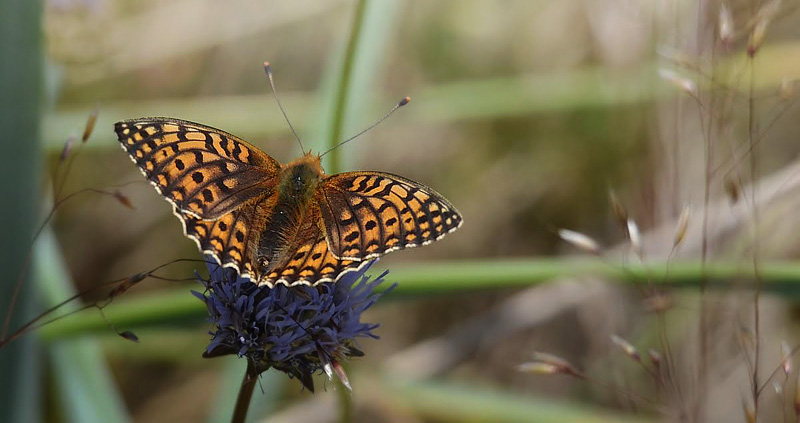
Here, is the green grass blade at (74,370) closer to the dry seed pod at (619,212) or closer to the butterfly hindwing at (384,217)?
the butterfly hindwing at (384,217)

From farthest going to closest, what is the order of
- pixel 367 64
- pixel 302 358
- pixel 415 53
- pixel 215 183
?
1. pixel 415 53
2. pixel 367 64
3. pixel 215 183
4. pixel 302 358

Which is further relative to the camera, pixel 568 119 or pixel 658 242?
pixel 568 119

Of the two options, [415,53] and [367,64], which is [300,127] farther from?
[415,53]

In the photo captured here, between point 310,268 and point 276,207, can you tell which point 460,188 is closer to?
point 276,207

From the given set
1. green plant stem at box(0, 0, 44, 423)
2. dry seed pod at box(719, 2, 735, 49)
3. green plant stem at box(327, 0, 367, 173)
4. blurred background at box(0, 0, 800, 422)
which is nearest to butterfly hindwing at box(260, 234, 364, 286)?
blurred background at box(0, 0, 800, 422)

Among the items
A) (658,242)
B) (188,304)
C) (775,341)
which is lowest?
(775,341)

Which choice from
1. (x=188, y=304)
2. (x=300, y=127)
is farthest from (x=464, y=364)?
(x=188, y=304)

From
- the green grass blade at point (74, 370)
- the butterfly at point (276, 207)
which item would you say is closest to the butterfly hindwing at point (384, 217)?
the butterfly at point (276, 207)
